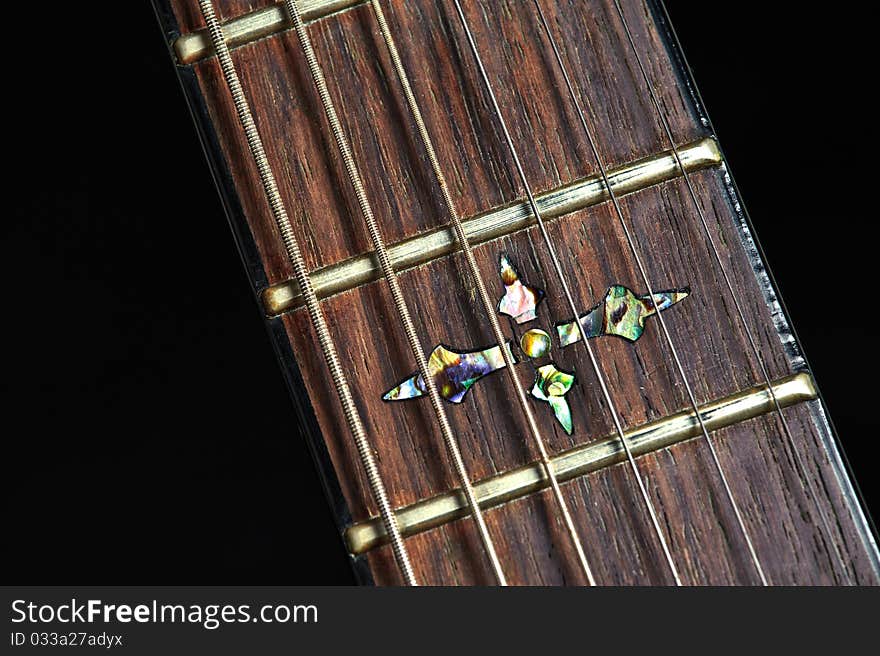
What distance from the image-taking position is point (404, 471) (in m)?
0.81

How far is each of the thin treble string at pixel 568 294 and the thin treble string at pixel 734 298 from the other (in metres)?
0.11

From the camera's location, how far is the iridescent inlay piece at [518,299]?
0.83 m

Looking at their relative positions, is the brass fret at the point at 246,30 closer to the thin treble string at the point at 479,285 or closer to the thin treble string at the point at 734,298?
the thin treble string at the point at 479,285

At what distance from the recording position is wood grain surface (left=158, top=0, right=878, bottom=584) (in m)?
0.80

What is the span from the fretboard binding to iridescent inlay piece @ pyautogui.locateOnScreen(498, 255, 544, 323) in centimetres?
4

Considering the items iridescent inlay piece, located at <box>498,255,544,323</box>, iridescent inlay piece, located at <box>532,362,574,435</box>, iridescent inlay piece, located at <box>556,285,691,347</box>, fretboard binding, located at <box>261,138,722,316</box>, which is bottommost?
iridescent inlay piece, located at <box>532,362,574,435</box>

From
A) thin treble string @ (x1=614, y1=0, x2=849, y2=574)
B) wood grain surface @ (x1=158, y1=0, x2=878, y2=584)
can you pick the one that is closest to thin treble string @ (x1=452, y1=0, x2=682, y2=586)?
wood grain surface @ (x1=158, y1=0, x2=878, y2=584)

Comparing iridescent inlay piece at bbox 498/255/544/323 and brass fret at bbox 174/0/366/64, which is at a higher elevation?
brass fret at bbox 174/0/366/64

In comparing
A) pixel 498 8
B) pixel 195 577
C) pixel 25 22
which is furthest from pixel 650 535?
pixel 25 22

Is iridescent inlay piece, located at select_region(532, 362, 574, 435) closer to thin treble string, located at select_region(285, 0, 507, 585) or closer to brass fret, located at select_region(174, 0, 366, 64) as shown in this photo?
thin treble string, located at select_region(285, 0, 507, 585)

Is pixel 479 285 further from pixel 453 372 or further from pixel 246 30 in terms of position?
pixel 246 30

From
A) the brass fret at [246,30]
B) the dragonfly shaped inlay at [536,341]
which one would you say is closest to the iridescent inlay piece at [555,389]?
the dragonfly shaped inlay at [536,341]

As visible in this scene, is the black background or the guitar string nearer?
the guitar string
